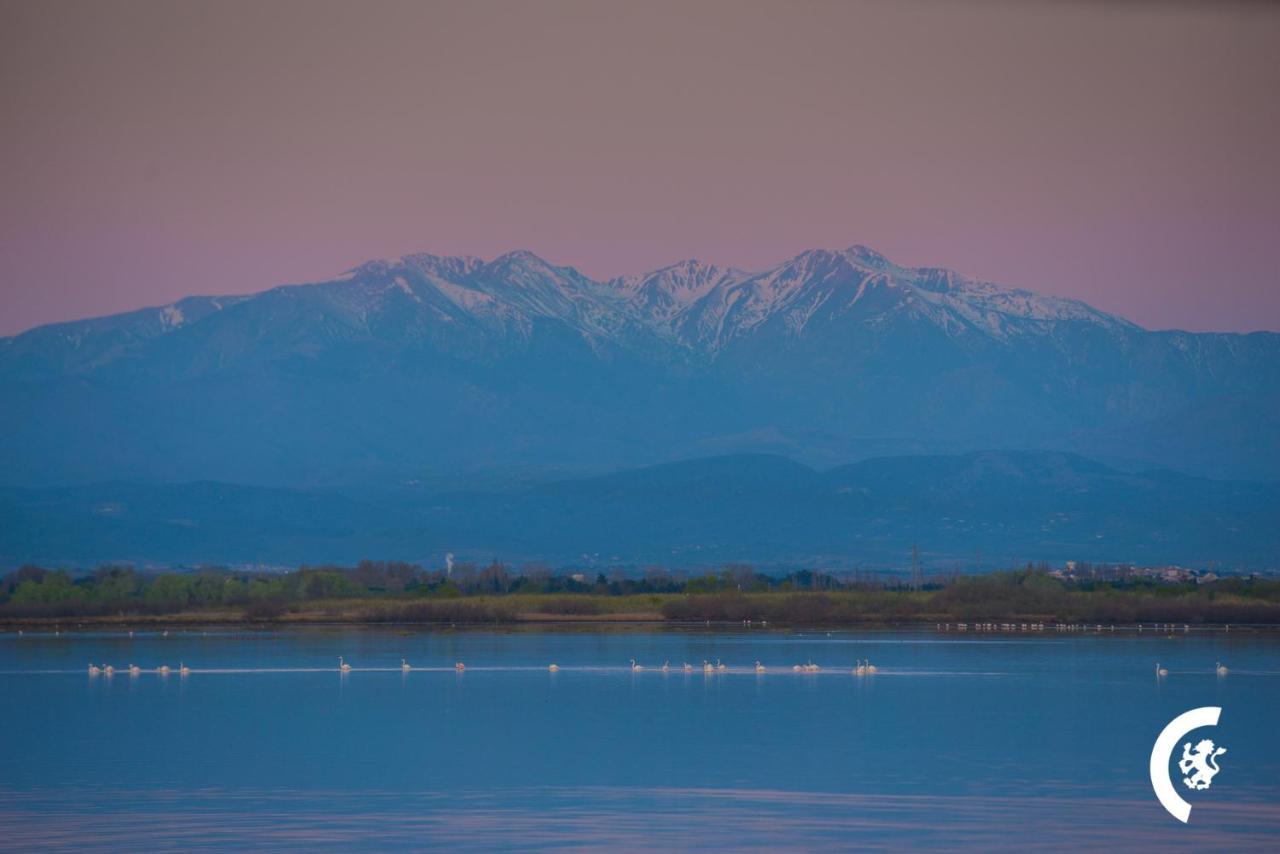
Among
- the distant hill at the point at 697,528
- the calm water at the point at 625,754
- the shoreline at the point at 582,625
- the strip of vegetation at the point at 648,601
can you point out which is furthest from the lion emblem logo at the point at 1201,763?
the distant hill at the point at 697,528

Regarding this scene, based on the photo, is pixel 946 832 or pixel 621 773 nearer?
pixel 946 832

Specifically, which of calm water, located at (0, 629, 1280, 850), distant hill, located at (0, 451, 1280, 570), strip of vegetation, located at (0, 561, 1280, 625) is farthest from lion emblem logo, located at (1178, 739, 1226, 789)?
distant hill, located at (0, 451, 1280, 570)

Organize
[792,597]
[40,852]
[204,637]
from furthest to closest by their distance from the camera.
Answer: [792,597]
[204,637]
[40,852]

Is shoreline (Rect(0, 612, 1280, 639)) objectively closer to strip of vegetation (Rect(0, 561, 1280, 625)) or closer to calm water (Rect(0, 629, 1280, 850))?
strip of vegetation (Rect(0, 561, 1280, 625))

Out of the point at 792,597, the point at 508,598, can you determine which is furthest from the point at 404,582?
the point at 792,597

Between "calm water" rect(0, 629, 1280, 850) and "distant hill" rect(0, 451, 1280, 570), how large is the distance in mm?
121655

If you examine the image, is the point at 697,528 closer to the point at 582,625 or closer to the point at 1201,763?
the point at 582,625

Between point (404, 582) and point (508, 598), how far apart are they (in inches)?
807

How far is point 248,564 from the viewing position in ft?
585

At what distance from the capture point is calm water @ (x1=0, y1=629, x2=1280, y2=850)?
80.6 feet

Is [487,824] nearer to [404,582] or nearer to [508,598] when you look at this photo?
→ [508,598]

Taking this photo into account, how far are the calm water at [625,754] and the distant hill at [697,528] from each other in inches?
4790

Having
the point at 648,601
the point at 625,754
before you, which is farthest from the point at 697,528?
the point at 625,754

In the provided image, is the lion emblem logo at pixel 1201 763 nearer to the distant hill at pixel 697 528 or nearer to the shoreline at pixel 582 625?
the shoreline at pixel 582 625
